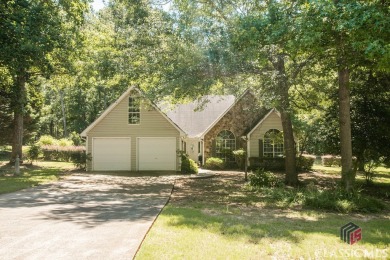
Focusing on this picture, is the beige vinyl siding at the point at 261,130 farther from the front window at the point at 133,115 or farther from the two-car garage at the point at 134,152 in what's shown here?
the front window at the point at 133,115

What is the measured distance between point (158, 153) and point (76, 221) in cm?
1568

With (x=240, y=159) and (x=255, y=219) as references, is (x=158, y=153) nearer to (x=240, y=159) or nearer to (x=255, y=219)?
(x=240, y=159)

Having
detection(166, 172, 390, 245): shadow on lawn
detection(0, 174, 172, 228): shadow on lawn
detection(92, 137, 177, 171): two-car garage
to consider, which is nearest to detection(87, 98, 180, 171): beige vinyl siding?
detection(92, 137, 177, 171): two-car garage

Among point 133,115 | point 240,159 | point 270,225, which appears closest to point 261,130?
point 240,159

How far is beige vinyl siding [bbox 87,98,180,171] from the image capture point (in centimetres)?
2414

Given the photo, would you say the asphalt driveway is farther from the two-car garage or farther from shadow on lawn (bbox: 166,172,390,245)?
the two-car garage

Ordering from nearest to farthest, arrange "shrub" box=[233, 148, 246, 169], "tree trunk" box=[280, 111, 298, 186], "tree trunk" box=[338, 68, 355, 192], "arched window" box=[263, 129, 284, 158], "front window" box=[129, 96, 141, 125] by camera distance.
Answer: "tree trunk" box=[338, 68, 355, 192] → "tree trunk" box=[280, 111, 298, 186] → "front window" box=[129, 96, 141, 125] → "shrub" box=[233, 148, 246, 169] → "arched window" box=[263, 129, 284, 158]

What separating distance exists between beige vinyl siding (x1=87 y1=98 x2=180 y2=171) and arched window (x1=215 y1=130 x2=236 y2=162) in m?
4.27

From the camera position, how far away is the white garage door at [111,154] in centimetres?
2412

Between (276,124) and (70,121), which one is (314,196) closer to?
(276,124)

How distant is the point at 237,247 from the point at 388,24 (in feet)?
18.7

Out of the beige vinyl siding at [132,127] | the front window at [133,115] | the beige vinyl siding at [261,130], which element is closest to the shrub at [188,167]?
the beige vinyl siding at [132,127]

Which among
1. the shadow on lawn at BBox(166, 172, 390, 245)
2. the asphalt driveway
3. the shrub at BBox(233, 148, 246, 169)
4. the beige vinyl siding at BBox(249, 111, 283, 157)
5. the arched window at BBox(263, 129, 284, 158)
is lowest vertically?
the shadow on lawn at BBox(166, 172, 390, 245)

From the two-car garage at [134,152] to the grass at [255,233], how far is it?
11822mm
